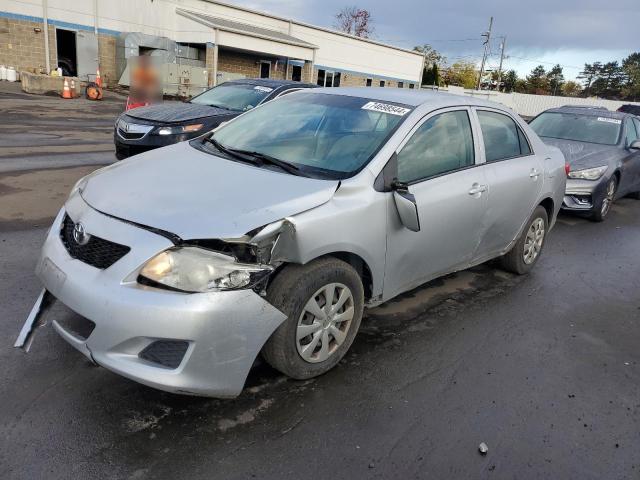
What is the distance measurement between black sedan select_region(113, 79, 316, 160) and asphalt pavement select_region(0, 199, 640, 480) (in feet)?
12.6

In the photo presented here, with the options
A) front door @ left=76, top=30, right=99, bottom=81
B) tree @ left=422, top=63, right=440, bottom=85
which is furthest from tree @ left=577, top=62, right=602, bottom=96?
front door @ left=76, top=30, right=99, bottom=81

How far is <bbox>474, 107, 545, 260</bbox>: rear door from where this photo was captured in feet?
14.6

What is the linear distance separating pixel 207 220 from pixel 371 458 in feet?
4.74

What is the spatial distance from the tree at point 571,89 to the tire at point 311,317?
103312 mm

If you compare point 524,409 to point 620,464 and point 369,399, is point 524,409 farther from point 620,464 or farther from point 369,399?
point 369,399

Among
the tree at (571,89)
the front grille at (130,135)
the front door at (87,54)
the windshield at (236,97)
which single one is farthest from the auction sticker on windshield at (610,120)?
the tree at (571,89)

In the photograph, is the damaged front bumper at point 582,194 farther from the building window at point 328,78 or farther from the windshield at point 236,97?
the building window at point 328,78

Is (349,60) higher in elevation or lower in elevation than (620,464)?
higher

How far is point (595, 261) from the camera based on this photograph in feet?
20.6

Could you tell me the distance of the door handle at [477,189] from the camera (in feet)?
13.5

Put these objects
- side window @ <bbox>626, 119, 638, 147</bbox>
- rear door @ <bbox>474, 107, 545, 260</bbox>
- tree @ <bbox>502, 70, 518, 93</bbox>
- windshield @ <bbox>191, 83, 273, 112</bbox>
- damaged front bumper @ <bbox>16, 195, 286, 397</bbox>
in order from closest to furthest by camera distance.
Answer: damaged front bumper @ <bbox>16, 195, 286, 397</bbox>, rear door @ <bbox>474, 107, 545, 260</bbox>, windshield @ <bbox>191, 83, 273, 112</bbox>, side window @ <bbox>626, 119, 638, 147</bbox>, tree @ <bbox>502, 70, 518, 93</bbox>

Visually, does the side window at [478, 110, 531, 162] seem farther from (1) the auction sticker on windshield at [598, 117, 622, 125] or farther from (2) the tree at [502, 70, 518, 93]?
(2) the tree at [502, 70, 518, 93]

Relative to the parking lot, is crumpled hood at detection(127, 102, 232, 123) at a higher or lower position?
higher

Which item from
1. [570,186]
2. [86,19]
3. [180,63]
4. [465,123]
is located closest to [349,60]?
[180,63]
